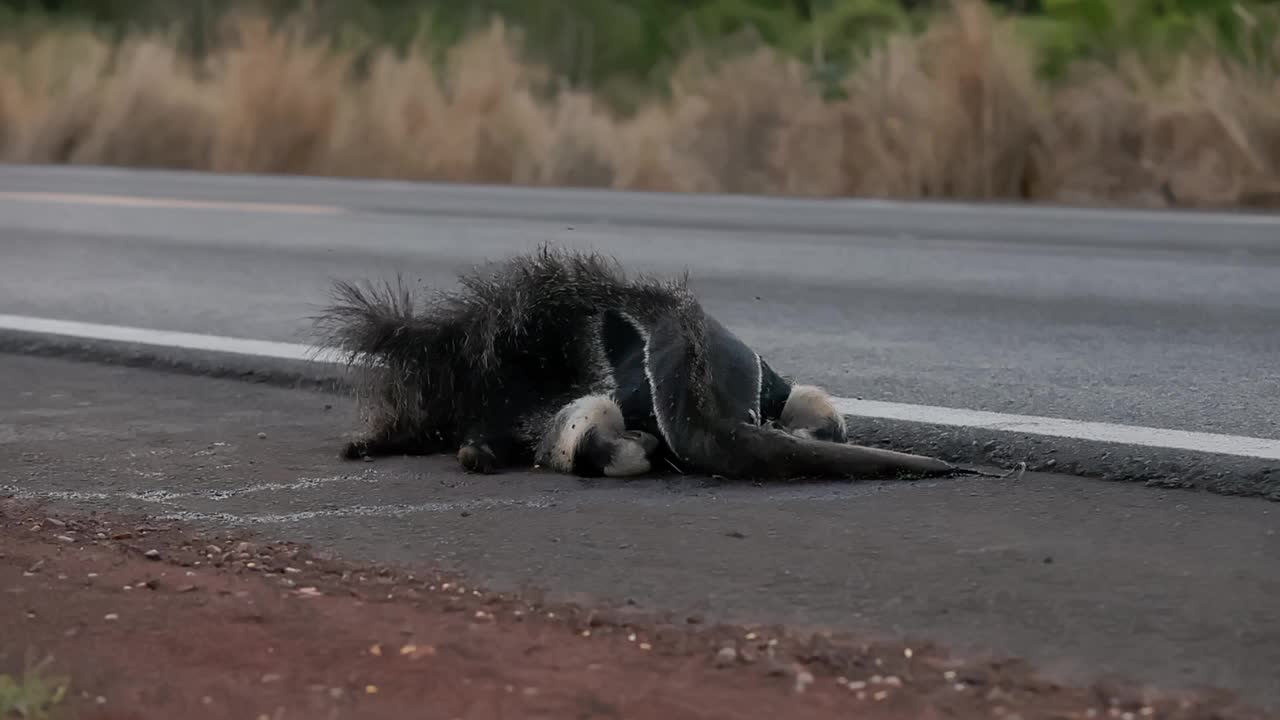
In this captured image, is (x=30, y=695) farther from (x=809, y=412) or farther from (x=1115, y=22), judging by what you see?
(x=1115, y=22)

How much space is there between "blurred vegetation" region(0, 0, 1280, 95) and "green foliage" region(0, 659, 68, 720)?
19.3 metres

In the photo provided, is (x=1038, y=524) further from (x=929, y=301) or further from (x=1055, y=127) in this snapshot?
(x=1055, y=127)

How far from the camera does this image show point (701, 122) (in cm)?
1781

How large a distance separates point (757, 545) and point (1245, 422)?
2.00 metres

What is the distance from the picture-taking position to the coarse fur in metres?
4.70

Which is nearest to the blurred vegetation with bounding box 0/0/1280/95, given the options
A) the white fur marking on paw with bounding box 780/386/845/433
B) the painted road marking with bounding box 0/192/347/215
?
the painted road marking with bounding box 0/192/347/215

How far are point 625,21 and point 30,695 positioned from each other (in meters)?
37.1

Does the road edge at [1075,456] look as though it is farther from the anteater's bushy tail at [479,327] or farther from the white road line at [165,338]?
the white road line at [165,338]

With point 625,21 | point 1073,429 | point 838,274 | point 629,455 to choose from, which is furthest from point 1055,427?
point 625,21

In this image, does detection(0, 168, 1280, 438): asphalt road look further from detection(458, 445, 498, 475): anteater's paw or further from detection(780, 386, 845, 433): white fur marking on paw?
detection(458, 445, 498, 475): anteater's paw

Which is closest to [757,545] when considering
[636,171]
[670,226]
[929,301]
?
[929,301]

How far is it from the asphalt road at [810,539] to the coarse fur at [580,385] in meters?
0.09

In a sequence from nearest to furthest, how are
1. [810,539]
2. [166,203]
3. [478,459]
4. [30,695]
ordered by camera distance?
[30,695], [810,539], [478,459], [166,203]

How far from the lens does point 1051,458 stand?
4.94 meters
